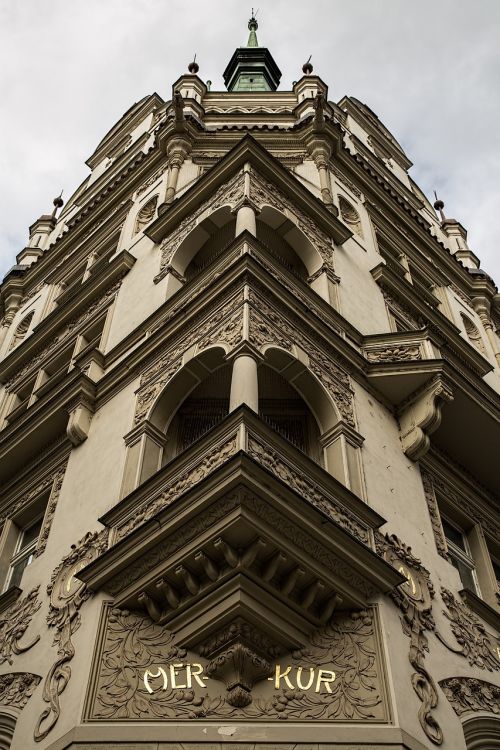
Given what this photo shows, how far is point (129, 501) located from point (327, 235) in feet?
30.3

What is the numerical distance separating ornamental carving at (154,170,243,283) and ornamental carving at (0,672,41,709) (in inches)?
351

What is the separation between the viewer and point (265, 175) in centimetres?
1884

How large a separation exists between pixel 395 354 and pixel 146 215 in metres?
9.75

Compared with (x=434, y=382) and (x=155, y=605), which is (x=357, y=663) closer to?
(x=155, y=605)

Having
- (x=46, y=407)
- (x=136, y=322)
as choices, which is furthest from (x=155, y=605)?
(x=136, y=322)

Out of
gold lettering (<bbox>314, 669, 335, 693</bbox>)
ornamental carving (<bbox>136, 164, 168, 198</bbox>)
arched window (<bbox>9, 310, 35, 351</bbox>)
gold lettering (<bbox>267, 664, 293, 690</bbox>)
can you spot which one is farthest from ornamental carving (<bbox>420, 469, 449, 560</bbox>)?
arched window (<bbox>9, 310, 35, 351</bbox>)

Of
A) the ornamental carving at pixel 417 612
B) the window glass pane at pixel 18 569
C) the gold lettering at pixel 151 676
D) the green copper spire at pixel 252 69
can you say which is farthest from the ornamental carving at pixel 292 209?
the green copper spire at pixel 252 69

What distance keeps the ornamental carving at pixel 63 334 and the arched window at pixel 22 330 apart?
2.73 m

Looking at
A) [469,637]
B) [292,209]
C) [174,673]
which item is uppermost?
[292,209]

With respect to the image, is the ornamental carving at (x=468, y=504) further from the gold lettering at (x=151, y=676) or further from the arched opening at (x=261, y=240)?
the gold lettering at (x=151, y=676)

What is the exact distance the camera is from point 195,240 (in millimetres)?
18531

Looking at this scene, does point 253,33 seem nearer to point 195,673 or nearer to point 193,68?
point 193,68

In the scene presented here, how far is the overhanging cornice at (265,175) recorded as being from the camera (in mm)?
18750

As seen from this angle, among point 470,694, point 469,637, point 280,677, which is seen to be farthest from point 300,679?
point 469,637
